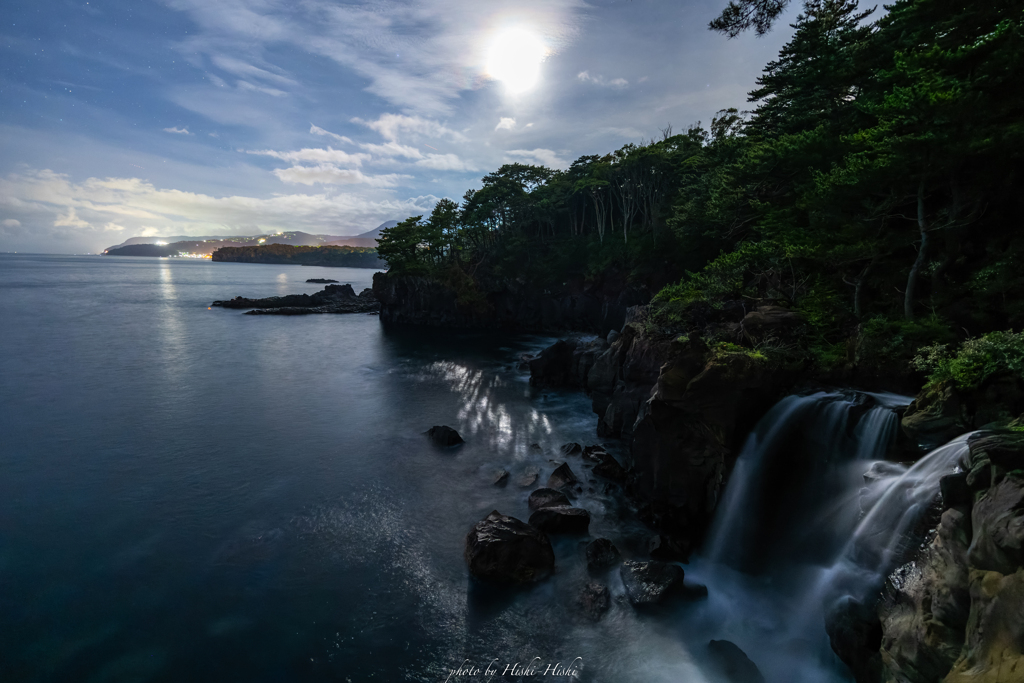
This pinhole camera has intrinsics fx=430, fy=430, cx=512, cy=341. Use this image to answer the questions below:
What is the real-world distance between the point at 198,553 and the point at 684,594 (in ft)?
48.8

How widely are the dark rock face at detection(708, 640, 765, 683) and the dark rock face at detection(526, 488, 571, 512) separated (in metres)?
6.39

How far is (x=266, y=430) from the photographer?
2334cm

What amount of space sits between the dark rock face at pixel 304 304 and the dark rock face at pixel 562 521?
6261 cm

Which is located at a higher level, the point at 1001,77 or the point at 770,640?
the point at 1001,77

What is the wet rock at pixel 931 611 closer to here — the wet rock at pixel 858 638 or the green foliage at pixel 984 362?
the wet rock at pixel 858 638

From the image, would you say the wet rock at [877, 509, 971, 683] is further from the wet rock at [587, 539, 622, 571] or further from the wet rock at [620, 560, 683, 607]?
the wet rock at [587, 539, 622, 571]

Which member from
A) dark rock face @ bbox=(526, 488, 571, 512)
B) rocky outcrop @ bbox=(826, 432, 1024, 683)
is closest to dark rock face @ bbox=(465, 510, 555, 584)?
dark rock face @ bbox=(526, 488, 571, 512)

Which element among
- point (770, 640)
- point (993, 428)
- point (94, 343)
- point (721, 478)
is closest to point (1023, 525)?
point (993, 428)

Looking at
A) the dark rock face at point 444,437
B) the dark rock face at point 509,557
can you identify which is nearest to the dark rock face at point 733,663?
the dark rock face at point 509,557

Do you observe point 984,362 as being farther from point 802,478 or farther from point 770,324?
point 770,324

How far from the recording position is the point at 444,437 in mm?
22062

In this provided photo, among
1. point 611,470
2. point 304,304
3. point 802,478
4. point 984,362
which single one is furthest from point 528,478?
point 304,304

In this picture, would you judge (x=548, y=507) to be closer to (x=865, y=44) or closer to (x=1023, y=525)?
(x=1023, y=525)

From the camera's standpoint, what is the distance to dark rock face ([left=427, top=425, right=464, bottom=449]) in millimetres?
21984
